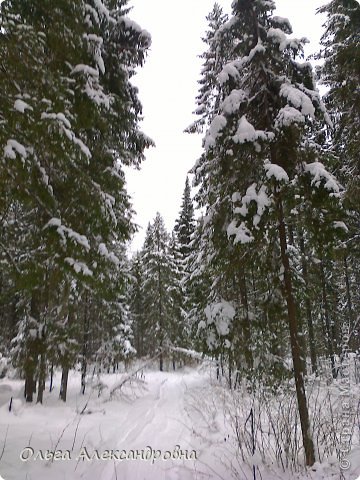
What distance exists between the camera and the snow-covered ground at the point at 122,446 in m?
5.26

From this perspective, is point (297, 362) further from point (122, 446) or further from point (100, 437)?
point (100, 437)

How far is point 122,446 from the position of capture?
6.89 m

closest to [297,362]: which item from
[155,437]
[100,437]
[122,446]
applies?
[155,437]

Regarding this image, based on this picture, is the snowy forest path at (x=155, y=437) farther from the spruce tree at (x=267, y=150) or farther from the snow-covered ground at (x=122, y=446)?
the spruce tree at (x=267, y=150)

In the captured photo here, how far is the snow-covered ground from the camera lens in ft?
17.3

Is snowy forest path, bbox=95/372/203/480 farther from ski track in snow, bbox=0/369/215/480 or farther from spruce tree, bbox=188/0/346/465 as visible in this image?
spruce tree, bbox=188/0/346/465

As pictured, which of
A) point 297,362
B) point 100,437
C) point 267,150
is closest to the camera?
point 297,362

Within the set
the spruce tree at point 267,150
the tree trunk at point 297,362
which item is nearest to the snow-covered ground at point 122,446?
the tree trunk at point 297,362

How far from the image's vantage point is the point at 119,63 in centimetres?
879

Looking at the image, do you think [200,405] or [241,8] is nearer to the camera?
[241,8]

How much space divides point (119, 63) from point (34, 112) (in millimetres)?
4677

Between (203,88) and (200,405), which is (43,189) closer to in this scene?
(200,405)

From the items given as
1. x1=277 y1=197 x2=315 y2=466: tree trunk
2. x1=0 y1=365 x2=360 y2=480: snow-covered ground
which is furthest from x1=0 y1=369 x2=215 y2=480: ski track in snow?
x1=277 y1=197 x2=315 y2=466: tree trunk

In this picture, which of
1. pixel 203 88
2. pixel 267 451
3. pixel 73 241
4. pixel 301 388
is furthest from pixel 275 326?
pixel 203 88
